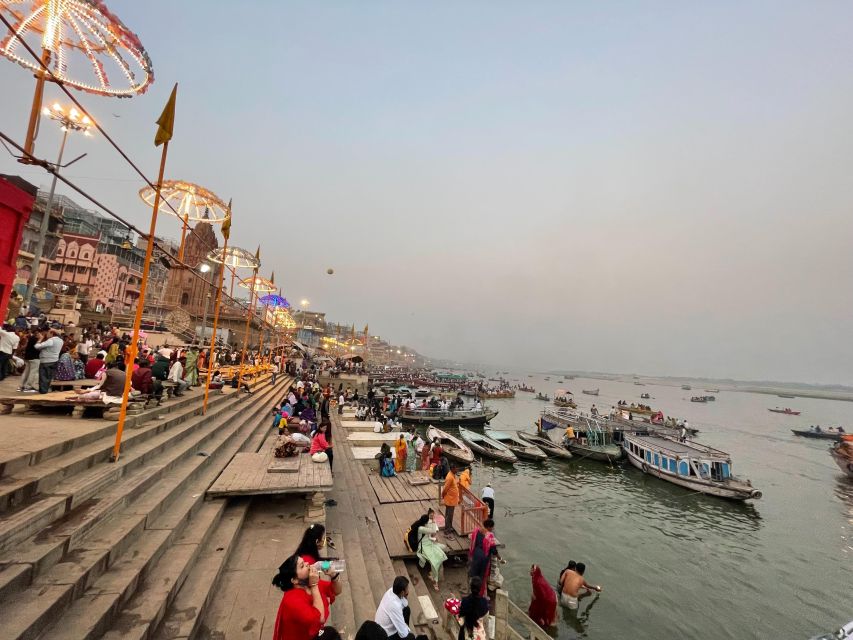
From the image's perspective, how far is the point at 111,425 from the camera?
687cm

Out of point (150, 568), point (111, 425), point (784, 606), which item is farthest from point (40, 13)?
point (784, 606)

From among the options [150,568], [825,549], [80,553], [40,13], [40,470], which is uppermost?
[40,13]

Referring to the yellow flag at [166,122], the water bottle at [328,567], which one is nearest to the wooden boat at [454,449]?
the water bottle at [328,567]

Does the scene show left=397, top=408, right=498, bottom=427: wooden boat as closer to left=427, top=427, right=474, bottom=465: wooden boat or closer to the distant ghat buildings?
left=427, top=427, right=474, bottom=465: wooden boat

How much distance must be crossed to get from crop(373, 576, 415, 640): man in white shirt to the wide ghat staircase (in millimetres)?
2283

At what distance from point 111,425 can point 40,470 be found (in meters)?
2.24

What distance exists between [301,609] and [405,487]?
9269 millimetres

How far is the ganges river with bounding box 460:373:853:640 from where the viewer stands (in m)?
10.9

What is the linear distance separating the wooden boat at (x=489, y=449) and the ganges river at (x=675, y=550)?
4.12ft

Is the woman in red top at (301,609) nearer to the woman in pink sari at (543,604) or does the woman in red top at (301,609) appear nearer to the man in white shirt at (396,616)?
the man in white shirt at (396,616)

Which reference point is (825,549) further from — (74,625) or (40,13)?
(40,13)

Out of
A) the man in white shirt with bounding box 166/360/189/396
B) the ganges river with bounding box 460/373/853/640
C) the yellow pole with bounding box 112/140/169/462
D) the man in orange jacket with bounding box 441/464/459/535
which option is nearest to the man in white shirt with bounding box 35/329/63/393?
the man in white shirt with bounding box 166/360/189/396

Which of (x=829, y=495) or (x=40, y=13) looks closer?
(x=40, y=13)

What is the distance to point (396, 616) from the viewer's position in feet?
15.3
